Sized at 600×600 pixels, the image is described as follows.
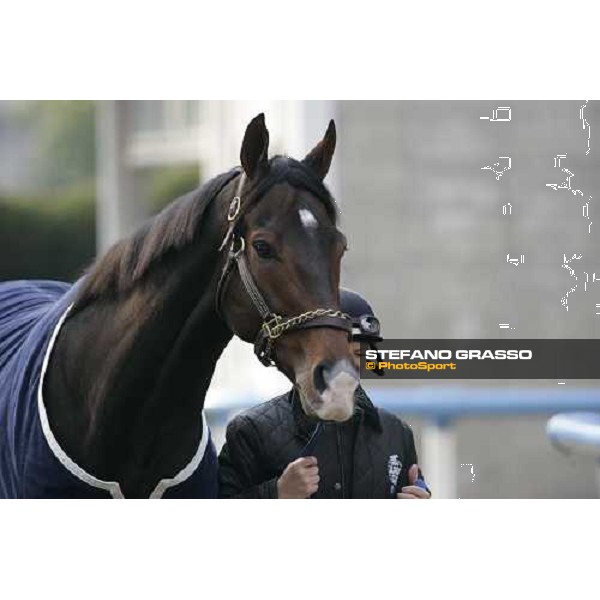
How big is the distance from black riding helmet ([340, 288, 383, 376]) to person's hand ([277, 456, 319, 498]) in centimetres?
27

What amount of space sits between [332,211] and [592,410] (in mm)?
1061

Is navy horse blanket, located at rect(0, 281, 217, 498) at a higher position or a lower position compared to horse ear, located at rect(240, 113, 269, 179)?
lower

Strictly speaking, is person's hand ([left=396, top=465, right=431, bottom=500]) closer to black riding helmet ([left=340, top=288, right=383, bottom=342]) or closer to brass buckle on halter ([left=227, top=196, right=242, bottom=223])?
black riding helmet ([left=340, top=288, right=383, bottom=342])

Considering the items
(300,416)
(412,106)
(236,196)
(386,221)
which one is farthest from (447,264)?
(236,196)

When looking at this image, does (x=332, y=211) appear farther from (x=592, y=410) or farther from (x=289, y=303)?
(x=592, y=410)

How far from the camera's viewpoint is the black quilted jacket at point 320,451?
2.51 meters

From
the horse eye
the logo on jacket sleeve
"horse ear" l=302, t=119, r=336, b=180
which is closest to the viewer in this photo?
the horse eye

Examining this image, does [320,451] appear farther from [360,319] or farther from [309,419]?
[360,319]

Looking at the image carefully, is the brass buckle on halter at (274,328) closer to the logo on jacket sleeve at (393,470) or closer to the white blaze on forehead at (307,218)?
the white blaze on forehead at (307,218)

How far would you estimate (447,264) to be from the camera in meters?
3.11

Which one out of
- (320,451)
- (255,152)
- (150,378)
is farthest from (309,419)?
(255,152)

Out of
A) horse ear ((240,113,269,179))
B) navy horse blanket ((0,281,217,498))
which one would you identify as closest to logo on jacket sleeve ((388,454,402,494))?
navy horse blanket ((0,281,217,498))

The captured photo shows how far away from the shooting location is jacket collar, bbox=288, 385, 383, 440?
2.49 metres

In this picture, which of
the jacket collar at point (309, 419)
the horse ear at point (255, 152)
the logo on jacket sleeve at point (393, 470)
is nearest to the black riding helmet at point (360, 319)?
the jacket collar at point (309, 419)
